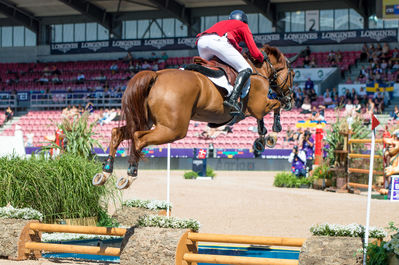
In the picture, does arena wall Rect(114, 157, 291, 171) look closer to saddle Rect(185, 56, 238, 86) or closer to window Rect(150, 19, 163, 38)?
window Rect(150, 19, 163, 38)

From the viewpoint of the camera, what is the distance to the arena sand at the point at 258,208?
32.1 ft

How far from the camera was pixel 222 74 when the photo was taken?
6133 mm

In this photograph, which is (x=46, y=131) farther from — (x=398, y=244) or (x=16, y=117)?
(x=398, y=244)

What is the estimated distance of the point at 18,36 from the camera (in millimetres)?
38656

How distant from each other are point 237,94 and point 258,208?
6.76 metres

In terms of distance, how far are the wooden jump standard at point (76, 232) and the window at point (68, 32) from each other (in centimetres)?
3255

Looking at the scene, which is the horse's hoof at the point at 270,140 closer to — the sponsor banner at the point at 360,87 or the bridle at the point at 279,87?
the bridle at the point at 279,87

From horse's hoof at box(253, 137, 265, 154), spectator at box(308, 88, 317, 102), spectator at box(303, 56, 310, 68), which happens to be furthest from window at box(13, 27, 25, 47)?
horse's hoof at box(253, 137, 265, 154)

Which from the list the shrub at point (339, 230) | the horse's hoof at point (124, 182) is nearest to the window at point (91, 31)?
the horse's hoof at point (124, 182)

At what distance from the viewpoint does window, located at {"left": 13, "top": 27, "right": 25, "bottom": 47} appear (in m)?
38.6

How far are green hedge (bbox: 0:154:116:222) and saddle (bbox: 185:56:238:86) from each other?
3177 millimetres

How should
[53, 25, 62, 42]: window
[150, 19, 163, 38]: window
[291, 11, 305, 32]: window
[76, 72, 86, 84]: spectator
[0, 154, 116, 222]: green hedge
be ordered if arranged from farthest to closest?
[53, 25, 62, 42]: window → [150, 19, 163, 38]: window → [76, 72, 86, 84]: spectator → [291, 11, 305, 32]: window → [0, 154, 116, 222]: green hedge

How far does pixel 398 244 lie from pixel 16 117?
29.9 meters

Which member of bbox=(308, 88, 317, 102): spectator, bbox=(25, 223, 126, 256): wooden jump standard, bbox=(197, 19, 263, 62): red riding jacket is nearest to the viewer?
bbox=(25, 223, 126, 256): wooden jump standard
